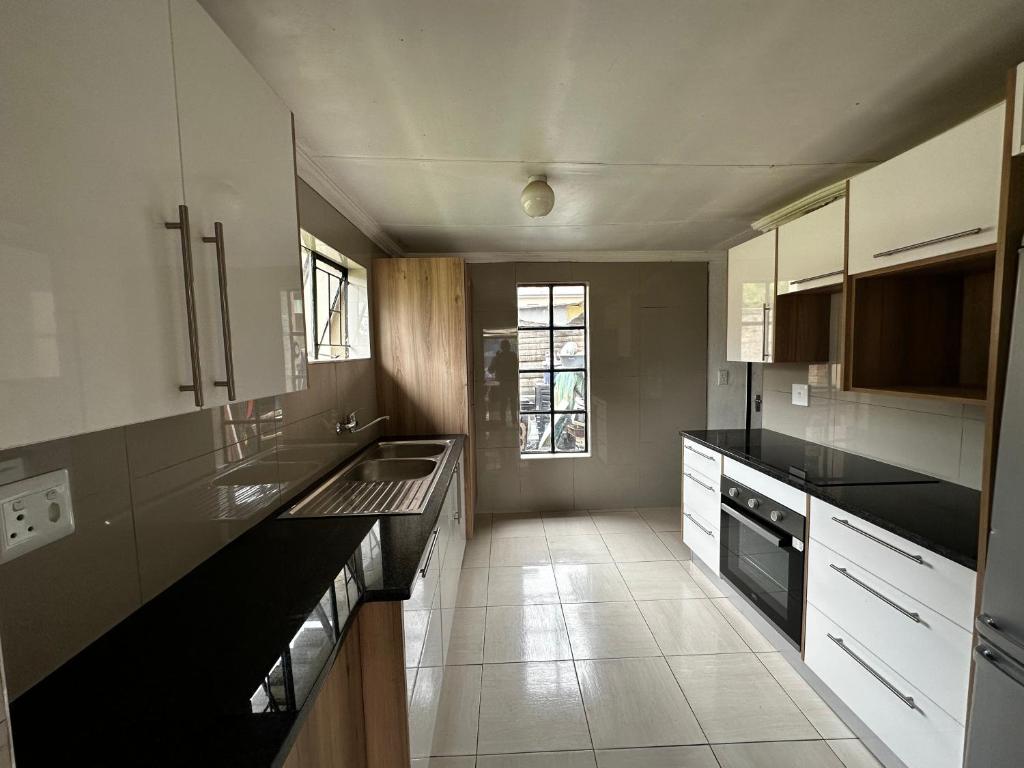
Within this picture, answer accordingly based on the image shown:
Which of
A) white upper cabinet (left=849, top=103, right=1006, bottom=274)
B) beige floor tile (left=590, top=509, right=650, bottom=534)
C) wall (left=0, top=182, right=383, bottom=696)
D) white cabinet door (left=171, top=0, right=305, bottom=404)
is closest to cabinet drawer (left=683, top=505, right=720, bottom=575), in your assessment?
beige floor tile (left=590, top=509, right=650, bottom=534)

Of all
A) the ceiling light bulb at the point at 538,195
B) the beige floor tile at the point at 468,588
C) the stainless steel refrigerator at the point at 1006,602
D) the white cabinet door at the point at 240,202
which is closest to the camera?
the white cabinet door at the point at 240,202

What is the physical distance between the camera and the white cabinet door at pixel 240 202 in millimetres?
772

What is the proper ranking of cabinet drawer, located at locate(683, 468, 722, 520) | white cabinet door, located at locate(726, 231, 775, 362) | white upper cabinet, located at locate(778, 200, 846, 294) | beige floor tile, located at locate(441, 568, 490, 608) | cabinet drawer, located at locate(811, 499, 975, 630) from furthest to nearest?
cabinet drawer, located at locate(683, 468, 722, 520), white cabinet door, located at locate(726, 231, 775, 362), beige floor tile, located at locate(441, 568, 490, 608), white upper cabinet, located at locate(778, 200, 846, 294), cabinet drawer, located at locate(811, 499, 975, 630)

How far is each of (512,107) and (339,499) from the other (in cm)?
162

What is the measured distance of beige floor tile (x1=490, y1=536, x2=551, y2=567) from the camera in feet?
9.53

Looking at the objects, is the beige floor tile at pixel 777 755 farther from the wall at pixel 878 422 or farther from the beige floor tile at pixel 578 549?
the beige floor tile at pixel 578 549

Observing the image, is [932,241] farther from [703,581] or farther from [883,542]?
[703,581]

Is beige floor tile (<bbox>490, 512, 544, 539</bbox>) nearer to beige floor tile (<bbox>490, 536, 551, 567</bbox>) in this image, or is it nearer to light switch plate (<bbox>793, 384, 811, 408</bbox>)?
beige floor tile (<bbox>490, 536, 551, 567</bbox>)

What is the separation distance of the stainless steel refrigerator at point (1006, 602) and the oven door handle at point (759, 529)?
771 millimetres

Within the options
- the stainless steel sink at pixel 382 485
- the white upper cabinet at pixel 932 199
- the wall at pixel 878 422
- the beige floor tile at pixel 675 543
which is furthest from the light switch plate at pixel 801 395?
the stainless steel sink at pixel 382 485

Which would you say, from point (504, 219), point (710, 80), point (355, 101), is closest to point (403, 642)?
point (355, 101)

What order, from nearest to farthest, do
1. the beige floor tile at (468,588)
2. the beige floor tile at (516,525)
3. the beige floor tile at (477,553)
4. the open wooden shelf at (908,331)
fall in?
the open wooden shelf at (908,331) → the beige floor tile at (468,588) → the beige floor tile at (477,553) → the beige floor tile at (516,525)

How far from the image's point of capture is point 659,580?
2643 millimetres

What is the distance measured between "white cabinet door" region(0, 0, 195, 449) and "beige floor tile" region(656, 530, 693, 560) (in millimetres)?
3045
